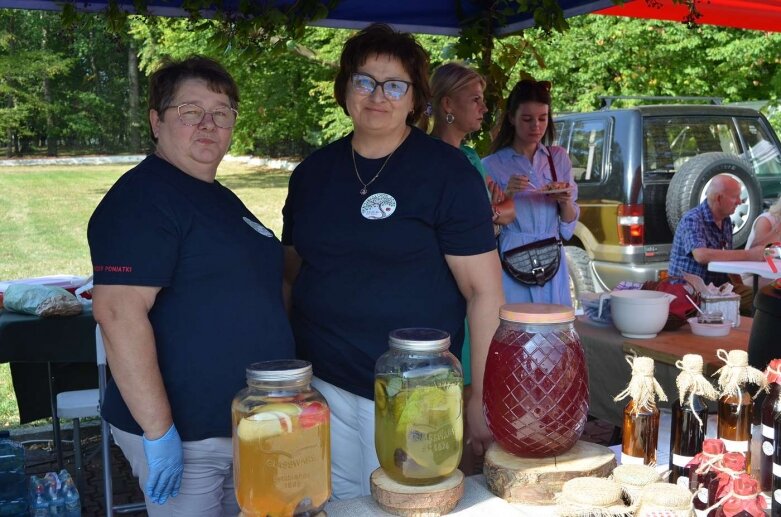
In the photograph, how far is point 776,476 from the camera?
4.48ft

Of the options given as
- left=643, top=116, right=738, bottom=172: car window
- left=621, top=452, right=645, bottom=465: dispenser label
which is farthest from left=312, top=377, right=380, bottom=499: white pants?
left=643, top=116, right=738, bottom=172: car window

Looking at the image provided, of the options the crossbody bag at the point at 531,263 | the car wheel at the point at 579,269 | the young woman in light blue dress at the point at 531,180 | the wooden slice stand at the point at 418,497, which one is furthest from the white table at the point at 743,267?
the wooden slice stand at the point at 418,497

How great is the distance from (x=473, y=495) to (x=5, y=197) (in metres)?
22.0

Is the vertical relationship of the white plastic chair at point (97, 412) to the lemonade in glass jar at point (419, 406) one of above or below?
below

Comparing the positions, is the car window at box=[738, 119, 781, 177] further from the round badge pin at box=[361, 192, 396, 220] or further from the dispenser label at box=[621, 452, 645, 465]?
the dispenser label at box=[621, 452, 645, 465]

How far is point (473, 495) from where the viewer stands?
1.45 m

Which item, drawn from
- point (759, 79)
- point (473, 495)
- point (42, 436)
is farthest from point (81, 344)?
point (759, 79)

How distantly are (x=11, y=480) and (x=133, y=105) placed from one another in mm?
34553

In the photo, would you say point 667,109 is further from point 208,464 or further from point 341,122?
point 341,122

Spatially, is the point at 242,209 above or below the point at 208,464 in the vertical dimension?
above

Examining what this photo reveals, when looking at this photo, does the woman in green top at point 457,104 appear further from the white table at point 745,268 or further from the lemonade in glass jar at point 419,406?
the white table at point 745,268

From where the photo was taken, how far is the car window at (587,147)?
675cm

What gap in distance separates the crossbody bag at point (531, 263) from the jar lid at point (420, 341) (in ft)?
7.02

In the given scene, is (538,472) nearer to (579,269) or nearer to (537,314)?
(537,314)
